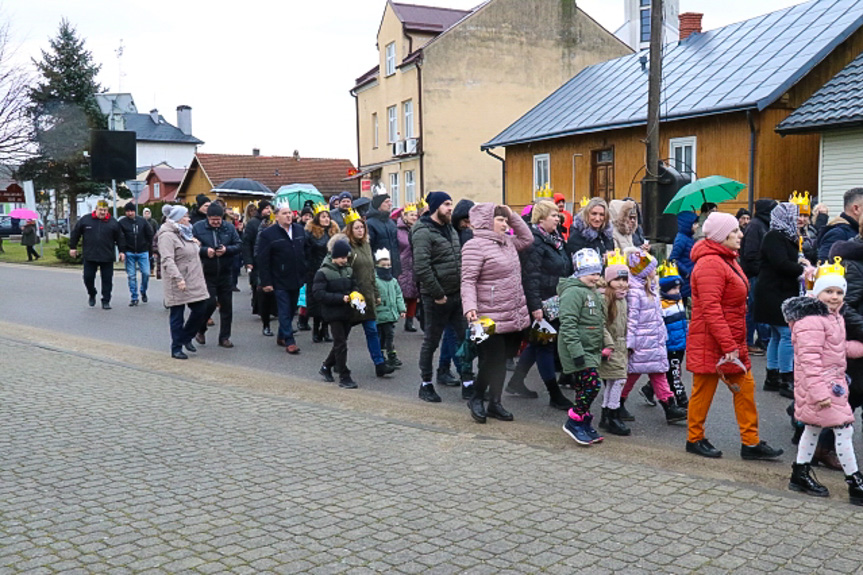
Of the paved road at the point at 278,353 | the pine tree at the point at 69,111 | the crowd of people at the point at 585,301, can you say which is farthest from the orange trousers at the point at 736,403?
the pine tree at the point at 69,111

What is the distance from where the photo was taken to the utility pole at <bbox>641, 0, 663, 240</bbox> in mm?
13641

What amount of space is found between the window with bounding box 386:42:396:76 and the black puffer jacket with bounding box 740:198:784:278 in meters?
28.2

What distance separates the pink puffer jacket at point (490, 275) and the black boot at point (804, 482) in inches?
104

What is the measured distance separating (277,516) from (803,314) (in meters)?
3.57

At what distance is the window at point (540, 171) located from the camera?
Answer: 25391mm

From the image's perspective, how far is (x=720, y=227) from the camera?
5992mm

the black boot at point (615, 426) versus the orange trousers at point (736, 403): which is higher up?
the orange trousers at point (736, 403)

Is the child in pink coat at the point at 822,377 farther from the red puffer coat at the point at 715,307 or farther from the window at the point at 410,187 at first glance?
the window at the point at 410,187

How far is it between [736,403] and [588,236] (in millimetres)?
2620

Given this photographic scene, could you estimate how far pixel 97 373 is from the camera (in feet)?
31.2

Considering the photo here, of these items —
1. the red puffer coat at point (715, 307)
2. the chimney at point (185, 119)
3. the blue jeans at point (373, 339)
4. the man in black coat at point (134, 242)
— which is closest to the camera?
the red puffer coat at point (715, 307)

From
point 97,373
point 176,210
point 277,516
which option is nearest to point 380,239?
point 176,210

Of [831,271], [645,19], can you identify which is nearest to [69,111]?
[645,19]

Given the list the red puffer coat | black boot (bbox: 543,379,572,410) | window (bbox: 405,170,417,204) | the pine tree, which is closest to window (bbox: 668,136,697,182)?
black boot (bbox: 543,379,572,410)
